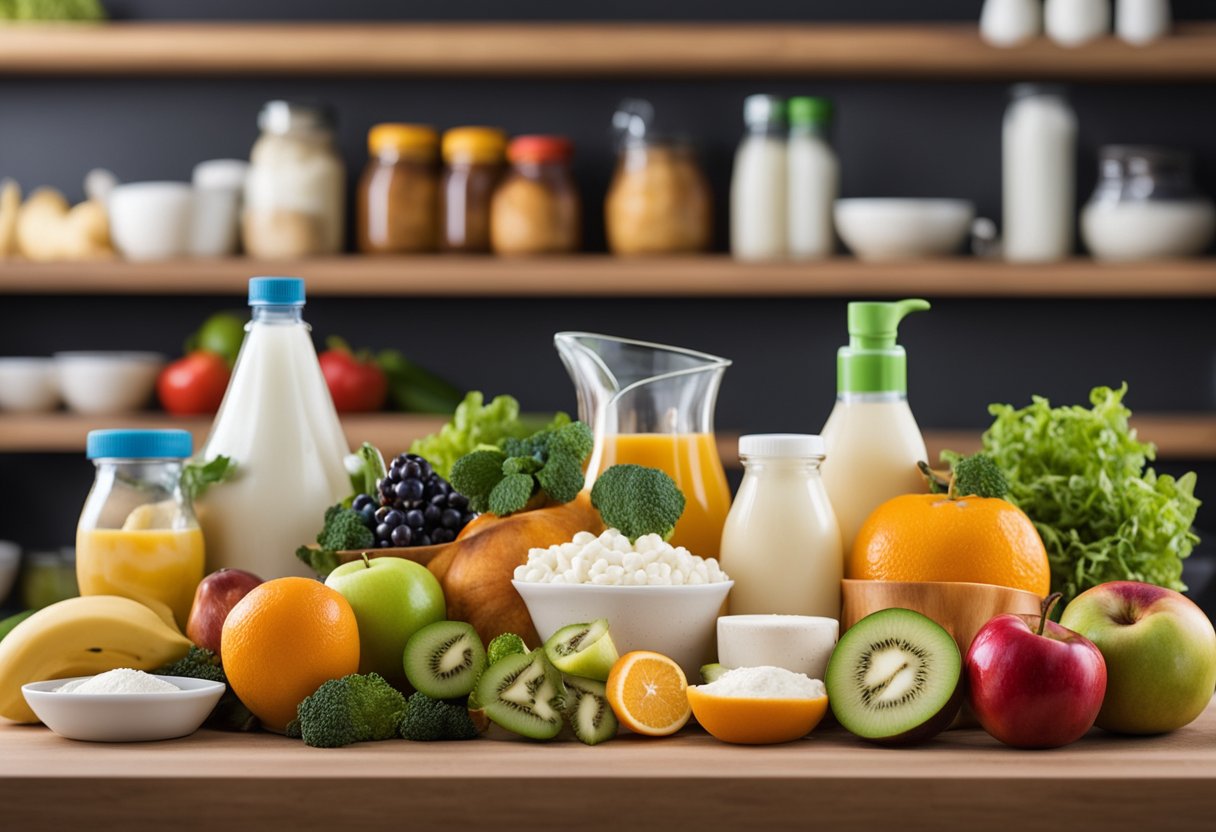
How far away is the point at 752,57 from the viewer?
2.78m

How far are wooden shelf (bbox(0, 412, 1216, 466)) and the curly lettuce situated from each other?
144cm

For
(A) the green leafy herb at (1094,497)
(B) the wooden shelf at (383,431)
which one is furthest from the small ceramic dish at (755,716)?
(B) the wooden shelf at (383,431)

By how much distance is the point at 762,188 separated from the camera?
277 centimetres

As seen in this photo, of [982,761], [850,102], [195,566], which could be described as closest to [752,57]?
[850,102]

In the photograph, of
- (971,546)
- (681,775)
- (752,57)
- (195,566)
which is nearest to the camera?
(681,775)

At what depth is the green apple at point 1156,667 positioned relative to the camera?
3.04 feet

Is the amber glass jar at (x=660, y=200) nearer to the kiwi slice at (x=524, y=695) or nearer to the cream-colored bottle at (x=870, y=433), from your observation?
the cream-colored bottle at (x=870, y=433)

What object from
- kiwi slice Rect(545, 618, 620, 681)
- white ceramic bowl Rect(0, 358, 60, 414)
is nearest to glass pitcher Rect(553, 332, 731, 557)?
kiwi slice Rect(545, 618, 620, 681)

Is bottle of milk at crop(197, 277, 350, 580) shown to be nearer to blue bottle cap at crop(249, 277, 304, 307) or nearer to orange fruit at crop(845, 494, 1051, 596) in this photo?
blue bottle cap at crop(249, 277, 304, 307)

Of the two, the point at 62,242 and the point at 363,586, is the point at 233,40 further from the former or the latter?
the point at 363,586

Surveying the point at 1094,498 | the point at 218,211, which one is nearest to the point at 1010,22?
the point at 218,211

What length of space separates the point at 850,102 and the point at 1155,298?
0.82m

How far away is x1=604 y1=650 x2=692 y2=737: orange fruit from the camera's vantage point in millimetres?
899

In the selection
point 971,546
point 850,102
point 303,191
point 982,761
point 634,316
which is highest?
point 850,102
